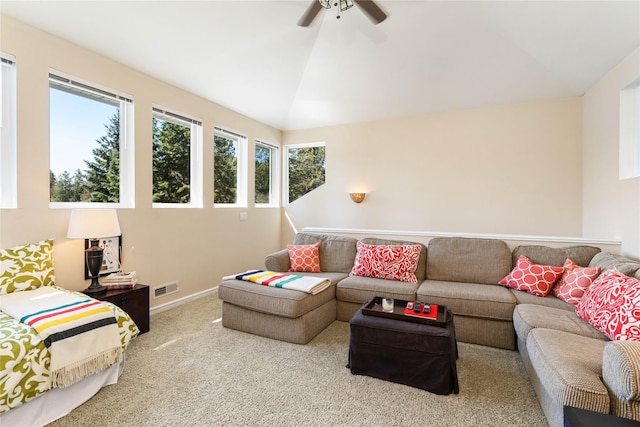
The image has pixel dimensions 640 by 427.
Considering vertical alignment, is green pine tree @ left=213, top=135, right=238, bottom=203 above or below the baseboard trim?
above

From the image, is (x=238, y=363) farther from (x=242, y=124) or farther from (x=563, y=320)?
(x=242, y=124)

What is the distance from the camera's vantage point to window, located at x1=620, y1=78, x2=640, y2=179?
9.37 feet

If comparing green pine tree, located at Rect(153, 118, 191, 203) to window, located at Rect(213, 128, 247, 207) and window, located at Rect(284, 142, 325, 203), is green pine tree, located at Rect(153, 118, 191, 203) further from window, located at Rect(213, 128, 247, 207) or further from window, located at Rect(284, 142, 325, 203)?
window, located at Rect(284, 142, 325, 203)

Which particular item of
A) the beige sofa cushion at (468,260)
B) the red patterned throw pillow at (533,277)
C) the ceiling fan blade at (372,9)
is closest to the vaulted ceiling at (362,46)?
the ceiling fan blade at (372,9)

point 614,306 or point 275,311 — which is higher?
point 614,306

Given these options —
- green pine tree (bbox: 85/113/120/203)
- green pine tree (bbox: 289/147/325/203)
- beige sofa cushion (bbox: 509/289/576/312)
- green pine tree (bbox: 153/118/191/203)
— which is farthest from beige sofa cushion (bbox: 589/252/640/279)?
green pine tree (bbox: 85/113/120/203)

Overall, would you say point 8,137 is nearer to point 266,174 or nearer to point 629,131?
point 266,174

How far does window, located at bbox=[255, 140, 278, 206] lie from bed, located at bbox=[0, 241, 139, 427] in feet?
10.2

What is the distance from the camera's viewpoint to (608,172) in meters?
3.15

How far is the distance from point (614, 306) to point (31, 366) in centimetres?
336

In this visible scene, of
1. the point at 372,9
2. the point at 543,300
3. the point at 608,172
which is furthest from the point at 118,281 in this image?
the point at 608,172

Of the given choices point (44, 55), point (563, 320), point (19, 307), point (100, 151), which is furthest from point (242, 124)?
point (563, 320)

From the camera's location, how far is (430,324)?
6.84ft

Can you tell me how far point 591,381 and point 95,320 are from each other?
2713 millimetres
